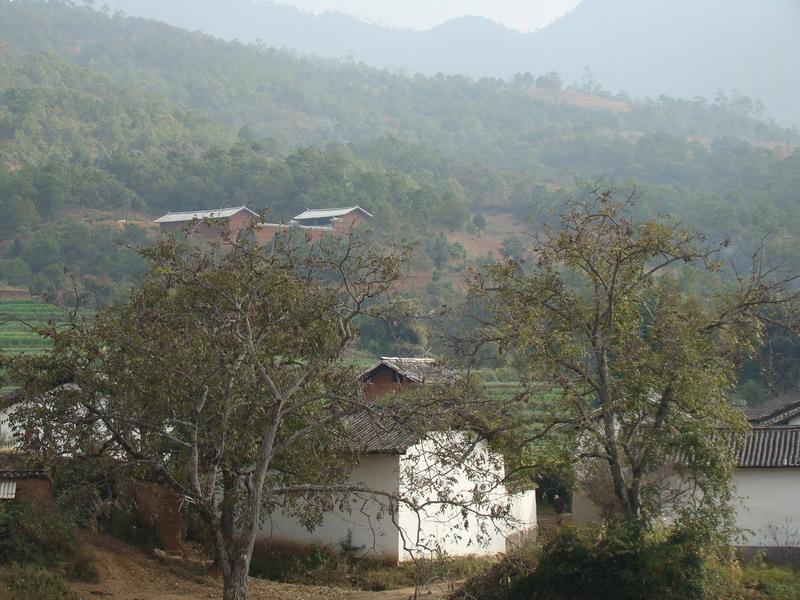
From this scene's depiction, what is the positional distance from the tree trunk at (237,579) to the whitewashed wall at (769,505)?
11626 millimetres

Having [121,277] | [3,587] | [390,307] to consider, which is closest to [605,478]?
[390,307]

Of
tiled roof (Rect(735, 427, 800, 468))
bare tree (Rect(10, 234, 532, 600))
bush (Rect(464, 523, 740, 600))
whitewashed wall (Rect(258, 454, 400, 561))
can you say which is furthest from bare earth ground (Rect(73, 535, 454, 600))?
tiled roof (Rect(735, 427, 800, 468))

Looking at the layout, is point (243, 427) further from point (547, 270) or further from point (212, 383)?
point (547, 270)

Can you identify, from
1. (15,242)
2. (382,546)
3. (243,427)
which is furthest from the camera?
(15,242)

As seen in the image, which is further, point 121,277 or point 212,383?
point 121,277

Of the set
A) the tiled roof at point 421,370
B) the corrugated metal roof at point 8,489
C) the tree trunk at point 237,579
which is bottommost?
the tree trunk at point 237,579

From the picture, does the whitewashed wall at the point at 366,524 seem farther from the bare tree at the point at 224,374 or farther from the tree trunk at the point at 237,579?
the tree trunk at the point at 237,579

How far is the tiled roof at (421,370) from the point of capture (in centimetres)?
1360

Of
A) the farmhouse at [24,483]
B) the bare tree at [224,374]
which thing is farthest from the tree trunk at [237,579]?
the farmhouse at [24,483]

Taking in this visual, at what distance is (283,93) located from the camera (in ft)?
408

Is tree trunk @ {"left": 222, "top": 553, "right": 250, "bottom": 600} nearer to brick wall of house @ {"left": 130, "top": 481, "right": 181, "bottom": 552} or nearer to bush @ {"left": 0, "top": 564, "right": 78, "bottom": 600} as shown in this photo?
bush @ {"left": 0, "top": 564, "right": 78, "bottom": 600}

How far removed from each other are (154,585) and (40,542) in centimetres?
192

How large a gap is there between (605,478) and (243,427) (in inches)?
347

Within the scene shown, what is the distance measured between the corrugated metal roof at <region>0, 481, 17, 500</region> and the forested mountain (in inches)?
386
